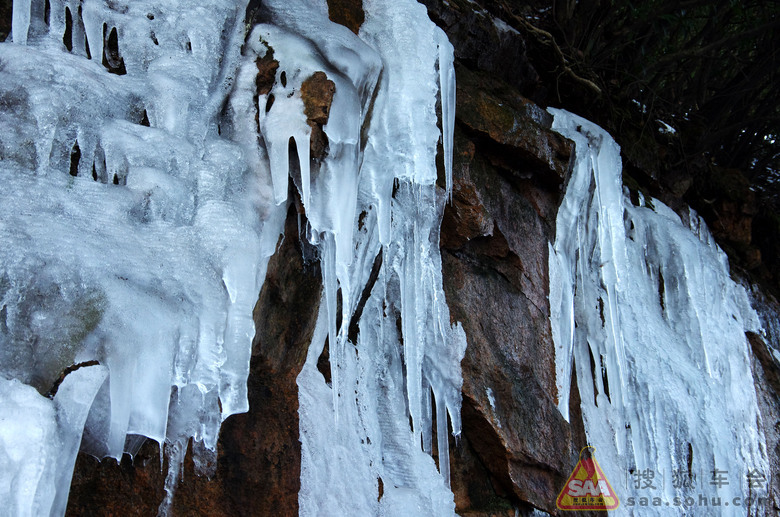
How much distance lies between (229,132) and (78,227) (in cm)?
74

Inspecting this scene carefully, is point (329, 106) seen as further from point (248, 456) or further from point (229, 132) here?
point (248, 456)

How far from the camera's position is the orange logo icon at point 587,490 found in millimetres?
3486

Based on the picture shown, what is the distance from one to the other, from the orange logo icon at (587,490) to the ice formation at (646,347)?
0.10 metres

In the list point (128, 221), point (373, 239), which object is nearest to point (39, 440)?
point (128, 221)

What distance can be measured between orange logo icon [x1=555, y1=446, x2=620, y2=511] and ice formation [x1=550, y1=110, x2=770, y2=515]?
0.34ft

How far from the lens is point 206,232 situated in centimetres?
221

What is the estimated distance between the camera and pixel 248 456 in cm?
243

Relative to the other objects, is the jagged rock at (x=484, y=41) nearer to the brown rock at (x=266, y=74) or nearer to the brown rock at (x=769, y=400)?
the brown rock at (x=266, y=74)

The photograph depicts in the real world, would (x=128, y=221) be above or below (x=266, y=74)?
below

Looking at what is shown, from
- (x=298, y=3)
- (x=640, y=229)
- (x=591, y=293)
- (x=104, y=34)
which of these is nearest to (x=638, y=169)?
(x=640, y=229)

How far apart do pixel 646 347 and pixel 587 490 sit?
4.06 ft

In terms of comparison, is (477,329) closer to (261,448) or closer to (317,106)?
(261,448)

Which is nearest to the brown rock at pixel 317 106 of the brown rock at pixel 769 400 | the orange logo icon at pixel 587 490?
the orange logo icon at pixel 587 490

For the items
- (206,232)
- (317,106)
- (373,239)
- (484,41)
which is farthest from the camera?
(484,41)
